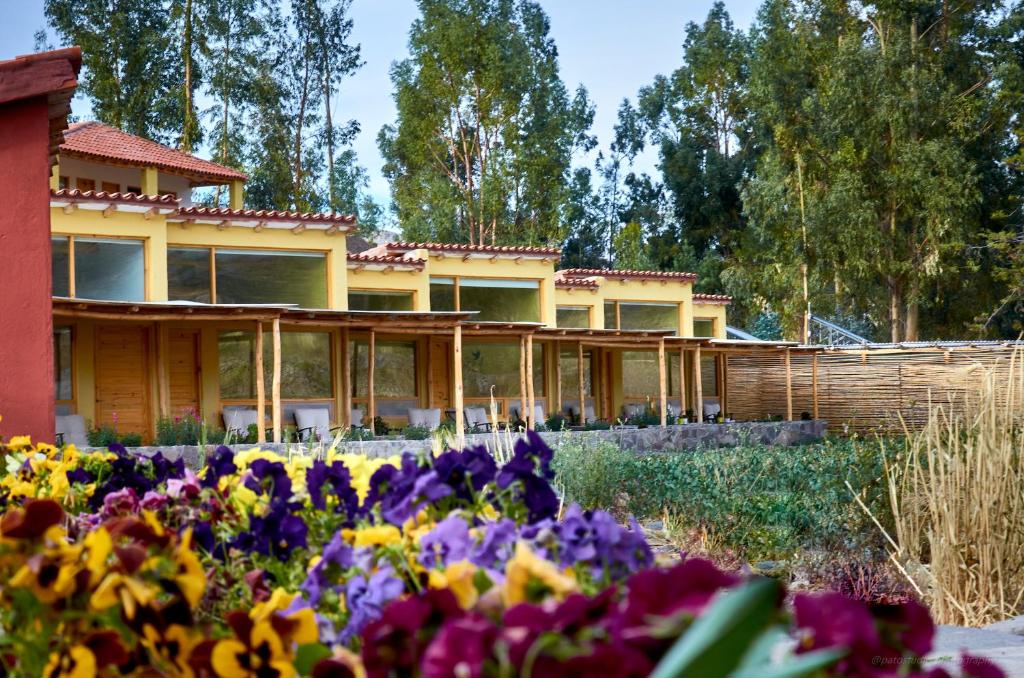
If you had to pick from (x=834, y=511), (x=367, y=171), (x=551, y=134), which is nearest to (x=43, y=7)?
(x=367, y=171)

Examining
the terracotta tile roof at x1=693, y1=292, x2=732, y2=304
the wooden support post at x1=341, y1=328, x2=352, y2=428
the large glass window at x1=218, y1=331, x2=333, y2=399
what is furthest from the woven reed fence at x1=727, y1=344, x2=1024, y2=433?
the large glass window at x1=218, y1=331, x2=333, y2=399

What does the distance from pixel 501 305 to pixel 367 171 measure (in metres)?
17.1

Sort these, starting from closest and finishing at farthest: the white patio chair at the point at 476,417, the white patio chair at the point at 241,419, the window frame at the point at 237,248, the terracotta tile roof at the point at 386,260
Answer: the white patio chair at the point at 241,419
the window frame at the point at 237,248
the terracotta tile roof at the point at 386,260
the white patio chair at the point at 476,417

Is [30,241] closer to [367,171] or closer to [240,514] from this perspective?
[240,514]

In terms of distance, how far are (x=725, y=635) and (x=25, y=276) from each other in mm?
7343

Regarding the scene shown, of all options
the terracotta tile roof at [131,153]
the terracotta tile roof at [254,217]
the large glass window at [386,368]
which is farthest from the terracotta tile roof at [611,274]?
the terracotta tile roof at [131,153]

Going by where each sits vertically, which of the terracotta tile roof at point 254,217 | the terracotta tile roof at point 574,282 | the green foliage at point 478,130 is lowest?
the terracotta tile roof at point 574,282

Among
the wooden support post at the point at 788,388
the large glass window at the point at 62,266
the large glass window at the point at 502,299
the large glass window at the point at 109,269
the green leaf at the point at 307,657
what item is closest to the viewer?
the green leaf at the point at 307,657

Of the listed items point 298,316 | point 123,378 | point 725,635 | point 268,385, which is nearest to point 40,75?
point 725,635

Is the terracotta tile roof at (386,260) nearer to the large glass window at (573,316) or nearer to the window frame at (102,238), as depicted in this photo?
the window frame at (102,238)

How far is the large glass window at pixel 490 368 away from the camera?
877 inches

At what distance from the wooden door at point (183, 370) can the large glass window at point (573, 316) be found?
8.55 metres

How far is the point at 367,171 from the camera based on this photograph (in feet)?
124

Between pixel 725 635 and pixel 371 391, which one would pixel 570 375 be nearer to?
pixel 371 391
